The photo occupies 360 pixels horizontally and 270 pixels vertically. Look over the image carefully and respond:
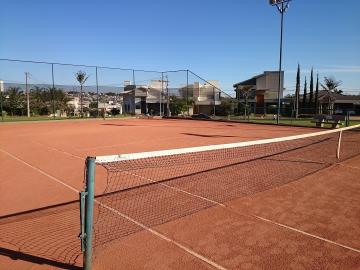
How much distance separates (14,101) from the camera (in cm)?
4950

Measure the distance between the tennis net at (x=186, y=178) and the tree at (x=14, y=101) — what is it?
144 ft

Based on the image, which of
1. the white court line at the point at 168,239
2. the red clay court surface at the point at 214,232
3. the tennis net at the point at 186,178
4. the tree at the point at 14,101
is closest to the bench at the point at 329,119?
the tennis net at the point at 186,178

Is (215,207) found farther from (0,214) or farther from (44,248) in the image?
(0,214)

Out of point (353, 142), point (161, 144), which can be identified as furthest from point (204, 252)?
point (353, 142)

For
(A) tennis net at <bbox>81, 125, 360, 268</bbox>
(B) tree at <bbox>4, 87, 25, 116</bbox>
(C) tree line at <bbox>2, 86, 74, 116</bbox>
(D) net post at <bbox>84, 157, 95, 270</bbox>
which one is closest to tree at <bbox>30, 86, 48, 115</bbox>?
(C) tree line at <bbox>2, 86, 74, 116</bbox>

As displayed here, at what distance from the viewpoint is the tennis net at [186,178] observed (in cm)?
580

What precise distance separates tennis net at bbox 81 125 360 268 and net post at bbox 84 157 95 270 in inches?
5.8

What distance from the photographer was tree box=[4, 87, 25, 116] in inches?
1916

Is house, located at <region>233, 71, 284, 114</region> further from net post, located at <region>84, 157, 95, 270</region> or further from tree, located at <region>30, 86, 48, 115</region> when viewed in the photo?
net post, located at <region>84, 157, 95, 270</region>

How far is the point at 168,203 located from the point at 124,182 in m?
1.86

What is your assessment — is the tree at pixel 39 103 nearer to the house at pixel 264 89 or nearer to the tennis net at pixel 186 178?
the house at pixel 264 89

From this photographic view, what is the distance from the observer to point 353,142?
1617 centimetres

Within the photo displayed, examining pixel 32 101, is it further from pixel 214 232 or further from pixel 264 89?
pixel 214 232

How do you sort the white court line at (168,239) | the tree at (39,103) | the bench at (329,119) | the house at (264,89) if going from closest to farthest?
1. the white court line at (168,239)
2. the bench at (329,119)
3. the tree at (39,103)
4. the house at (264,89)
